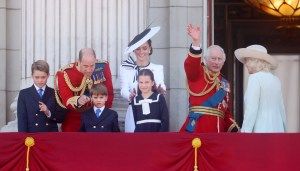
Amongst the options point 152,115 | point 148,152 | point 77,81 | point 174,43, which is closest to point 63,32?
point 174,43

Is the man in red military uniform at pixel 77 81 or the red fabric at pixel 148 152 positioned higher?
the man in red military uniform at pixel 77 81

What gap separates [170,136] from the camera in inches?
554

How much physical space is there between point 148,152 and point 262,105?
1.35 m

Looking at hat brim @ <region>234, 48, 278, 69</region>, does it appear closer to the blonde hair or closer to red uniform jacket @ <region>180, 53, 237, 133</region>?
the blonde hair

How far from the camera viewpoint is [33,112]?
1455cm

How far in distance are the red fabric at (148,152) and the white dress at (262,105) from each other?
32 cm

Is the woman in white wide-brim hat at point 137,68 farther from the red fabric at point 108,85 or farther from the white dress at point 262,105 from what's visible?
the white dress at point 262,105

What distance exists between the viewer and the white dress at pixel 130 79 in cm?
1477

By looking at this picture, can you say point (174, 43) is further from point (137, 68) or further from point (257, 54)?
point (257, 54)

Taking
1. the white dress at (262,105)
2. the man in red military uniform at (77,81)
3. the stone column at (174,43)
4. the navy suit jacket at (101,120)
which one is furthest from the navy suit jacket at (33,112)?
the white dress at (262,105)

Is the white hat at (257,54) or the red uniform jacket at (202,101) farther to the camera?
the red uniform jacket at (202,101)

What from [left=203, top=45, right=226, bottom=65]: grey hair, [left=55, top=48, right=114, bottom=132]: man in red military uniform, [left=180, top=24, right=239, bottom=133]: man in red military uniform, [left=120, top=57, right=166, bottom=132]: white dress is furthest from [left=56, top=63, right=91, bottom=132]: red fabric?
[left=203, top=45, right=226, bottom=65]: grey hair

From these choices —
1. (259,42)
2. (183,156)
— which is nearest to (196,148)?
(183,156)

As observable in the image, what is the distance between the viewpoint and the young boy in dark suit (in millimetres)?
14367
